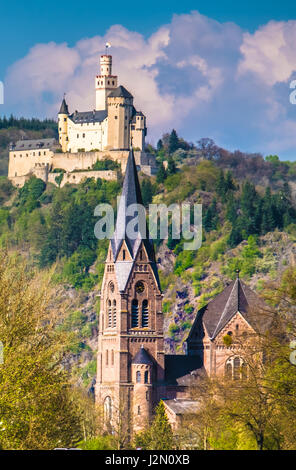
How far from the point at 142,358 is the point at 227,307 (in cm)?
785

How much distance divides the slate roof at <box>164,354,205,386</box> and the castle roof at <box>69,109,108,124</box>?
295ft

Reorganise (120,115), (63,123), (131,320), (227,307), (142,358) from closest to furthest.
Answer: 1. (142,358)
2. (131,320)
3. (227,307)
4. (120,115)
5. (63,123)

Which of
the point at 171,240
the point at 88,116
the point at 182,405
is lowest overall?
the point at 182,405

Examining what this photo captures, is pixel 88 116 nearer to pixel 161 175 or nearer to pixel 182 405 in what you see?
pixel 161 175

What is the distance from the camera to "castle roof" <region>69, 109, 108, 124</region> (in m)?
184

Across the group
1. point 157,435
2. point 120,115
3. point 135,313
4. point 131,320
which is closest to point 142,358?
point 131,320

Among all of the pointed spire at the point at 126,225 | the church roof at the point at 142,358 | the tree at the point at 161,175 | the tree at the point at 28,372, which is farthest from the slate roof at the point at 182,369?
the tree at the point at 161,175

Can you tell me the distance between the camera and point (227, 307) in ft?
317

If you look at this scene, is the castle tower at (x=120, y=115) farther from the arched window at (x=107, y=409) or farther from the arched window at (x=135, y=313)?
the arched window at (x=107, y=409)

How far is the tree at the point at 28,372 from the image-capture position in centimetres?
4797

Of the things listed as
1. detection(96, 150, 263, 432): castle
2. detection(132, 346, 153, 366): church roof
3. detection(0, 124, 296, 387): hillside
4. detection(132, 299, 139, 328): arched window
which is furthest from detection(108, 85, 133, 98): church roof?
detection(132, 346, 153, 366): church roof

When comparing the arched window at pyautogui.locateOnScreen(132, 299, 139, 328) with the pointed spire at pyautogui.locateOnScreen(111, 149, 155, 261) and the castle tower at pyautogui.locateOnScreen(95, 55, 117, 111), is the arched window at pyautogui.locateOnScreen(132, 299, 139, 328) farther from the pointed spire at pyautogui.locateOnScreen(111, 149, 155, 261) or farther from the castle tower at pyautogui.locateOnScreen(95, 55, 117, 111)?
the castle tower at pyautogui.locateOnScreen(95, 55, 117, 111)
